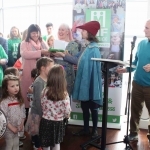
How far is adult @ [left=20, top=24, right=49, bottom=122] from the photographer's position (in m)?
3.12

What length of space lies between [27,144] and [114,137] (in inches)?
48.2

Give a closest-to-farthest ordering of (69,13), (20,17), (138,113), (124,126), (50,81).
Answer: (50,81), (138,113), (124,126), (69,13), (20,17)

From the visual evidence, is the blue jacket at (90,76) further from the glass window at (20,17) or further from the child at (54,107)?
the glass window at (20,17)

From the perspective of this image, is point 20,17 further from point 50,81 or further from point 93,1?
point 50,81

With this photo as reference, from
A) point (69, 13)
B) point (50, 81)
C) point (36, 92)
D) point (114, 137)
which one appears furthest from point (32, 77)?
point (69, 13)

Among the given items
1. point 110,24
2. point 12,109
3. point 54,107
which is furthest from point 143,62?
point 12,109

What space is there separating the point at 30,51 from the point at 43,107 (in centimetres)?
114

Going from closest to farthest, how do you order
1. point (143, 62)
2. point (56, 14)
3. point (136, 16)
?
point (143, 62), point (136, 16), point (56, 14)

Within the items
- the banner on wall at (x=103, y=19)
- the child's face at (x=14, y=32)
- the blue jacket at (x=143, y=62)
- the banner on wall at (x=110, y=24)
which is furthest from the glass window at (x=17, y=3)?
the blue jacket at (x=143, y=62)

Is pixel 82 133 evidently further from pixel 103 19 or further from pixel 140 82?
pixel 103 19

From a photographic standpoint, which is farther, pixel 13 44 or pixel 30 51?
pixel 13 44

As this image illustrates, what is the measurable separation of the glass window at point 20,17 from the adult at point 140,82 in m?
2.83

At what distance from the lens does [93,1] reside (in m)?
3.37

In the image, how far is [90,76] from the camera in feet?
9.75
